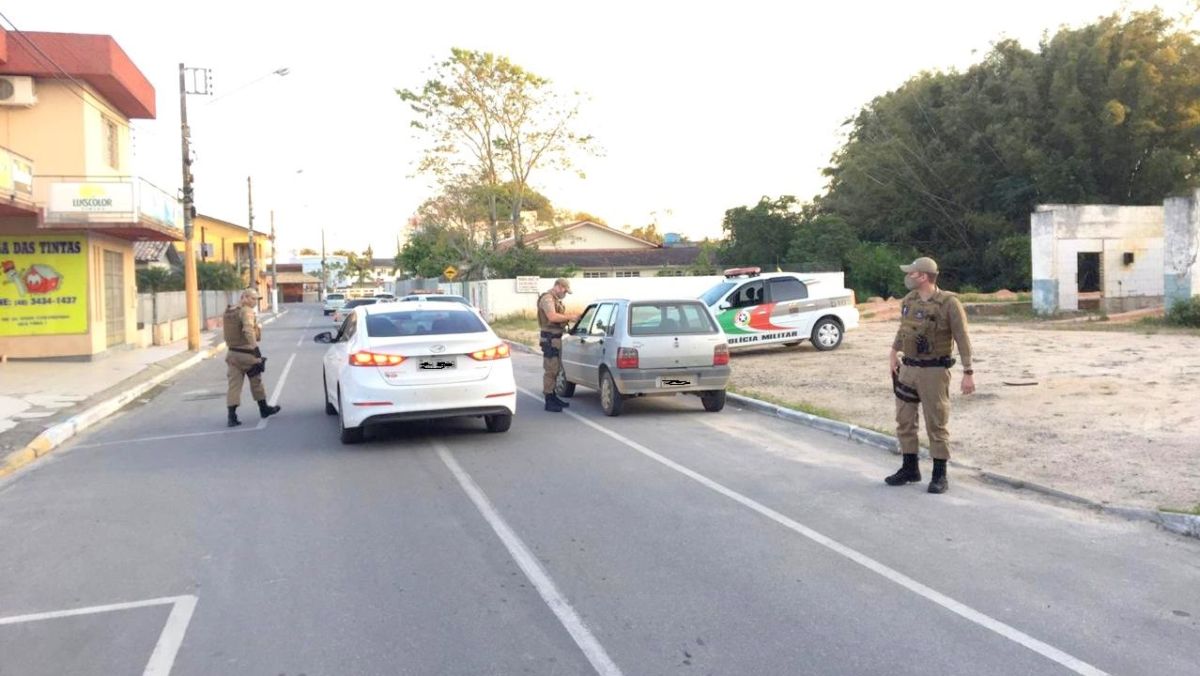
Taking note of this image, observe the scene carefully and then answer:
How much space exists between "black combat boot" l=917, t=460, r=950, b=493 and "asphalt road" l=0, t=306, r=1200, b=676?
0.11 meters

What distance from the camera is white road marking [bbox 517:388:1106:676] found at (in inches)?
178

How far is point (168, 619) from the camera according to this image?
527 cm

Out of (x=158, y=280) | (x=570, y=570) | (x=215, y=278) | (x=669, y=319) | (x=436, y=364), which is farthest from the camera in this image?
(x=215, y=278)

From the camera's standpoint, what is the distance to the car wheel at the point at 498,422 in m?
11.0

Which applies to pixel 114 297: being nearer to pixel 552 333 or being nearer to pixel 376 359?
pixel 552 333

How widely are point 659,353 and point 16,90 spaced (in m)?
18.9

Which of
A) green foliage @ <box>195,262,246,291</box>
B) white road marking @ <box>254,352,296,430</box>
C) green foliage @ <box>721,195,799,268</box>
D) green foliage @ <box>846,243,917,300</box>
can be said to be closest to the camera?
white road marking @ <box>254,352,296,430</box>

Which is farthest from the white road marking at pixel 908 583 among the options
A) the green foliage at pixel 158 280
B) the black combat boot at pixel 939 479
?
the green foliage at pixel 158 280

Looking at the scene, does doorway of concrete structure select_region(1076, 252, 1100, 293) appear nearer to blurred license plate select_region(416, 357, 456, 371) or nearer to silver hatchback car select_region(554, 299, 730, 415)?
silver hatchback car select_region(554, 299, 730, 415)

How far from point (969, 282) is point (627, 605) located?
135 ft

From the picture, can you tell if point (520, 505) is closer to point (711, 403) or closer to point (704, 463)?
point (704, 463)

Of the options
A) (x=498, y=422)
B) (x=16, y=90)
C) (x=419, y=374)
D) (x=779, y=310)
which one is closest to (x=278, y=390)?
(x=498, y=422)

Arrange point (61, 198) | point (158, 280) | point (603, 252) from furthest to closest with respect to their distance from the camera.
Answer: point (603, 252)
point (158, 280)
point (61, 198)

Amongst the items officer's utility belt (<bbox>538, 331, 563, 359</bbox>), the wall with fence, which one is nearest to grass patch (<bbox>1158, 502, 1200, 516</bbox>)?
officer's utility belt (<bbox>538, 331, 563, 359</bbox>)
